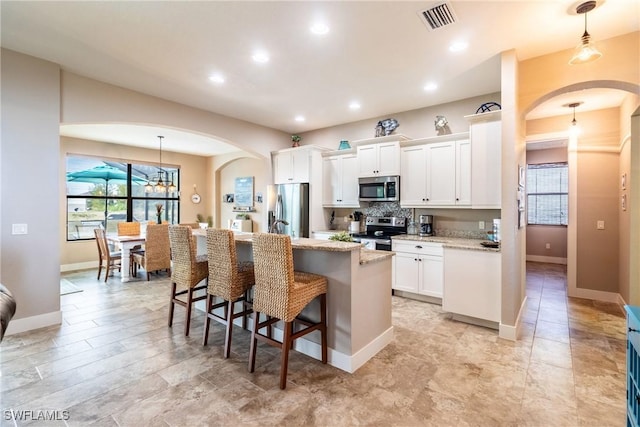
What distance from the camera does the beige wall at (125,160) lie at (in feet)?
21.1

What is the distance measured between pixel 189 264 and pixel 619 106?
20.2ft

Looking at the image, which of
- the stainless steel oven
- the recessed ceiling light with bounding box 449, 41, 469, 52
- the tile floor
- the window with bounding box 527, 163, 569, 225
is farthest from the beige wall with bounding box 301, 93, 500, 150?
the window with bounding box 527, 163, 569, 225

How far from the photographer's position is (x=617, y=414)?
6.49 ft

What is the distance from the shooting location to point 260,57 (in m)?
3.14

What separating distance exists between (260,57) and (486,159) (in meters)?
2.89

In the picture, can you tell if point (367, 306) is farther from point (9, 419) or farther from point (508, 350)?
point (9, 419)

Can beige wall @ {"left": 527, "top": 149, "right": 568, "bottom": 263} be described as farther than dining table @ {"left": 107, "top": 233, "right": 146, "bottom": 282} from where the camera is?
Yes

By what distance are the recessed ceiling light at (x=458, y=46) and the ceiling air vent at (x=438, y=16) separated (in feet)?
1.28

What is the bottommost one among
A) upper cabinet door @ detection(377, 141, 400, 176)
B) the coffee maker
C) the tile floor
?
the tile floor

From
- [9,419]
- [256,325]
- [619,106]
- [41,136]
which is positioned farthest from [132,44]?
[619,106]

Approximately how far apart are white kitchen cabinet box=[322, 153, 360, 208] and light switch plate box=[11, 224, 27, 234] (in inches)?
161

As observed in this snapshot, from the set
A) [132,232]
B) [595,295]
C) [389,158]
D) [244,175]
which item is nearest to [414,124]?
[389,158]

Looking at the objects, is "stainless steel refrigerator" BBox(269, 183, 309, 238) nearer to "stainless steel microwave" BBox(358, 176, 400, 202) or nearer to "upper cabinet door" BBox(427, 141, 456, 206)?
"stainless steel microwave" BBox(358, 176, 400, 202)

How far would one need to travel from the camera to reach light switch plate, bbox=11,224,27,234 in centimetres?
317
